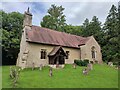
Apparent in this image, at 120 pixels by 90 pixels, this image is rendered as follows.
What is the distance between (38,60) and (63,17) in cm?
3519

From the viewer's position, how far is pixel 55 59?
3023cm

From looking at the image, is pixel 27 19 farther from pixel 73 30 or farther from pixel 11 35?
pixel 73 30

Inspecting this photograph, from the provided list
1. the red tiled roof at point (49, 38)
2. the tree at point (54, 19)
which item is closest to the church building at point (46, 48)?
the red tiled roof at point (49, 38)

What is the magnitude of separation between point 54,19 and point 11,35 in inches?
867

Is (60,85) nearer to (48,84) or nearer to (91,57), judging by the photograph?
(48,84)

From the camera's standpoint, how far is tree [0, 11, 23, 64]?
40.0 meters

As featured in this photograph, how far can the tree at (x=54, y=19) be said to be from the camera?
5784 cm

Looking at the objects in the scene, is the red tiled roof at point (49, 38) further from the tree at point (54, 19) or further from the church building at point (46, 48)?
the tree at point (54, 19)

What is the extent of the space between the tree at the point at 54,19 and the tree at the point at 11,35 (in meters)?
13.5

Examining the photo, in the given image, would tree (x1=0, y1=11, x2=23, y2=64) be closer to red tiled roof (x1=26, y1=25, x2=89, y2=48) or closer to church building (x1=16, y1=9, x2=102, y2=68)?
church building (x1=16, y1=9, x2=102, y2=68)

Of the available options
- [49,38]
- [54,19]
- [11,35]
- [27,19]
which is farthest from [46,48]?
[54,19]

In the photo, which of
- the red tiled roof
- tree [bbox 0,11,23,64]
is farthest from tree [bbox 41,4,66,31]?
the red tiled roof

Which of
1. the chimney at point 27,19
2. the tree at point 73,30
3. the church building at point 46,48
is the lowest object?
the church building at point 46,48

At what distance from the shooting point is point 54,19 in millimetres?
59000
